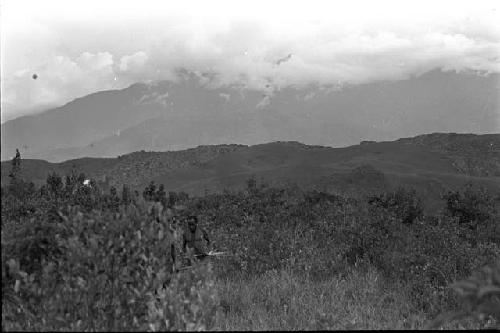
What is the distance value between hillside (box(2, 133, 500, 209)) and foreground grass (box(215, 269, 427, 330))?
24839mm

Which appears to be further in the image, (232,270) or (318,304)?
(232,270)

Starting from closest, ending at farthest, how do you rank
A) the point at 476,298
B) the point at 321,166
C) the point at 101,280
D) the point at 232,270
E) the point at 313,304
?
the point at 476,298
the point at 101,280
the point at 313,304
the point at 232,270
the point at 321,166

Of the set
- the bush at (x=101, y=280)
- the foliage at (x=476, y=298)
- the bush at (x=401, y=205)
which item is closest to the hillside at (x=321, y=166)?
the bush at (x=401, y=205)

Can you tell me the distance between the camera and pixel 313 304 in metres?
6.70

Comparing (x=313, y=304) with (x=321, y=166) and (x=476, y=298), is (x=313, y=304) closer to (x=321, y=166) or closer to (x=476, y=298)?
(x=476, y=298)

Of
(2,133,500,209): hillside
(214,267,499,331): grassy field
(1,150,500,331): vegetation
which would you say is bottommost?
(214,267,499,331): grassy field

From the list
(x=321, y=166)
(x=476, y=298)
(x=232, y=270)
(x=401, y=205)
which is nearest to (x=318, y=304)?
(x=232, y=270)

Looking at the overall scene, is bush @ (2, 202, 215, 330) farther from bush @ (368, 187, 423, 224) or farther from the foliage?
bush @ (368, 187, 423, 224)

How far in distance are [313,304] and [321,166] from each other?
1687 inches

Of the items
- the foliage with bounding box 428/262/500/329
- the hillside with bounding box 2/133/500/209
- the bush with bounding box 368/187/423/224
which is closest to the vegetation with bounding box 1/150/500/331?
the foliage with bounding box 428/262/500/329

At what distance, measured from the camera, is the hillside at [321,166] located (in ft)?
131

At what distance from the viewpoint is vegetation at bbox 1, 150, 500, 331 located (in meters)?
4.18

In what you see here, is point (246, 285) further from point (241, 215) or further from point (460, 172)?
point (460, 172)

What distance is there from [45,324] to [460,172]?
177 ft
